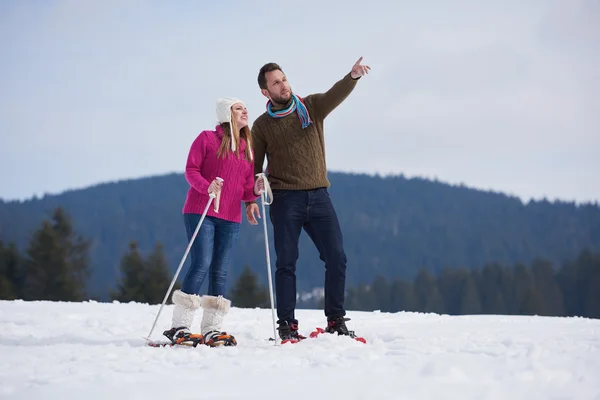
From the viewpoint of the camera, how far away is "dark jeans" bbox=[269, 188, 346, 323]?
4.97 meters

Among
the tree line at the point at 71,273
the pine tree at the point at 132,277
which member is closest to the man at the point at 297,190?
the tree line at the point at 71,273

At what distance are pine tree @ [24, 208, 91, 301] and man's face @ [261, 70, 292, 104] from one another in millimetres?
33998

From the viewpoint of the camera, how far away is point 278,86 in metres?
5.08

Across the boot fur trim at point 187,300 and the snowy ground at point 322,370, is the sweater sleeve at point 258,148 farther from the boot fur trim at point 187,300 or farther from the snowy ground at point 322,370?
the snowy ground at point 322,370

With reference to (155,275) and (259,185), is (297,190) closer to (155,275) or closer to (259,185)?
(259,185)

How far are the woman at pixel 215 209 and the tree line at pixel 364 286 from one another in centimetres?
3109

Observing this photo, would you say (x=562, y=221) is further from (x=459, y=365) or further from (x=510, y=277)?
(x=459, y=365)

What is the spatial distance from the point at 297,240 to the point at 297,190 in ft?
1.26

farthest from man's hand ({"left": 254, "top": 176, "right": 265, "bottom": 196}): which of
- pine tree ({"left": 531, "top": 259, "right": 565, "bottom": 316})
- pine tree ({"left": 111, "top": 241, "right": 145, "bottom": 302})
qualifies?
pine tree ({"left": 531, "top": 259, "right": 565, "bottom": 316})

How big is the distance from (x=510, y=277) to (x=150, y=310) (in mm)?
63133

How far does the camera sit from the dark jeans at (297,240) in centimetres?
497

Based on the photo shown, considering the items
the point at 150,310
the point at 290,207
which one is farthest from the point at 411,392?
the point at 150,310

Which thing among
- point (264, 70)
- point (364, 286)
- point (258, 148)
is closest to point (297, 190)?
point (258, 148)

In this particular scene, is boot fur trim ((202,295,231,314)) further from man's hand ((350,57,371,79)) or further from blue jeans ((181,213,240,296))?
man's hand ((350,57,371,79))
